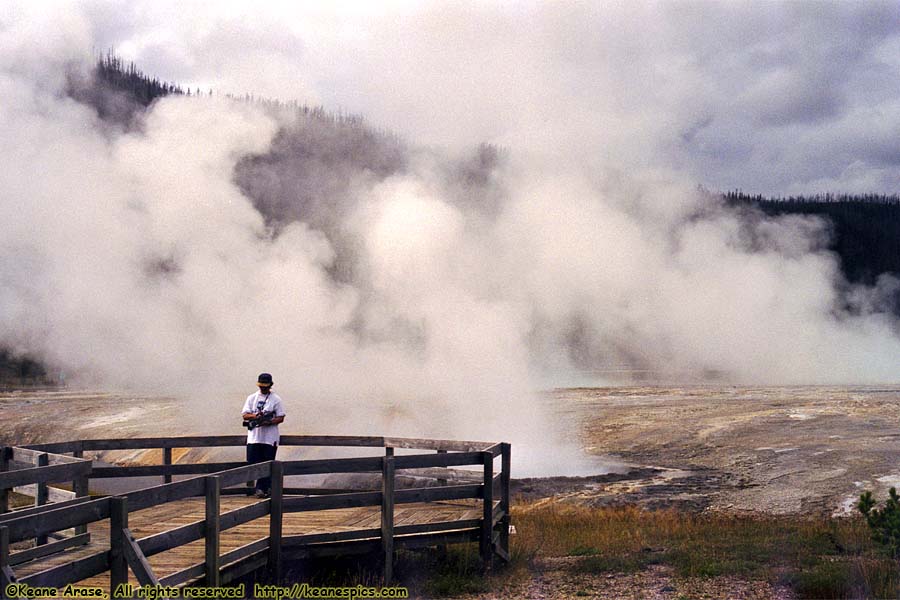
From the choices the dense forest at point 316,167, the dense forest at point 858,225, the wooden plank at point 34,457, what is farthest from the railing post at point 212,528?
the dense forest at point 858,225

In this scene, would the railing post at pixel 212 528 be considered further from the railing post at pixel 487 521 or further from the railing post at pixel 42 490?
the railing post at pixel 487 521

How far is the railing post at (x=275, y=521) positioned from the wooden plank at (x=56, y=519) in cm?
178

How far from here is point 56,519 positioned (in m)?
4.43

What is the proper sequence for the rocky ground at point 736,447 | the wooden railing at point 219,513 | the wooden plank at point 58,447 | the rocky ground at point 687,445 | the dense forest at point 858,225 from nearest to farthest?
the wooden railing at point 219,513 < the wooden plank at point 58,447 < the rocky ground at point 687,445 < the rocky ground at point 736,447 < the dense forest at point 858,225

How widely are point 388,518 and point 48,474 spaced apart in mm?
2613

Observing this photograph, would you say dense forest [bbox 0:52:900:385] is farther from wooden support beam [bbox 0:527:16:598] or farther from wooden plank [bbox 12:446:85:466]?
wooden support beam [bbox 0:527:16:598]

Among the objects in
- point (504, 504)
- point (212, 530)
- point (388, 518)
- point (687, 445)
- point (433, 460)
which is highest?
point (433, 460)

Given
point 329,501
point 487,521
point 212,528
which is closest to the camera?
point 212,528

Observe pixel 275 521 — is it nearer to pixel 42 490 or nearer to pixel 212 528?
pixel 212 528

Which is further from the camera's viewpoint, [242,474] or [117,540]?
[242,474]

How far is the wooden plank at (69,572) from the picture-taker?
165 inches

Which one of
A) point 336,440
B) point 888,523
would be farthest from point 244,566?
point 888,523

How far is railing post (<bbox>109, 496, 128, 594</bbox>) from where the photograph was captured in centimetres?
469

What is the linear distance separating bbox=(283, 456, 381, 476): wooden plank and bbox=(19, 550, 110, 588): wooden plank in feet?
6.63
